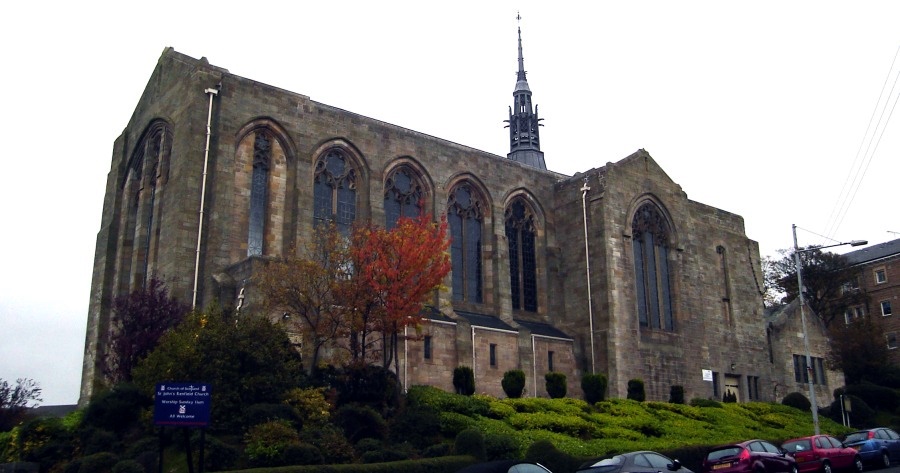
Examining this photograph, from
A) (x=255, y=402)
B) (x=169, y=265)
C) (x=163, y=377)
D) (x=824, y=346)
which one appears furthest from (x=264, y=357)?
(x=824, y=346)

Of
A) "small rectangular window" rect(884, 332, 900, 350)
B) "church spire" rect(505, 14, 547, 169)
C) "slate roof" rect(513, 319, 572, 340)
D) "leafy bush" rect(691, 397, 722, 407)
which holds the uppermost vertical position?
"church spire" rect(505, 14, 547, 169)

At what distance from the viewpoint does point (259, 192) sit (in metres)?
34.6

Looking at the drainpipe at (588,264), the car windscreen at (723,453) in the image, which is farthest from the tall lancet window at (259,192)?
the car windscreen at (723,453)

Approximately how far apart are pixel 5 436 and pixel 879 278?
69.3 meters

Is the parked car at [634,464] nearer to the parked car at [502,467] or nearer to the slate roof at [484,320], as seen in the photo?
the parked car at [502,467]

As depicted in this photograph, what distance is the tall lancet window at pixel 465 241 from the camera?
40.8 metres

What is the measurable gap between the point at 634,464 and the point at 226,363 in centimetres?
1198

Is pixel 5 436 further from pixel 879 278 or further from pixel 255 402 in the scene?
pixel 879 278

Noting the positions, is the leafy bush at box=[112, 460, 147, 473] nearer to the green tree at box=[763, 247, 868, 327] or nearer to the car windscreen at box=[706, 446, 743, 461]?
the car windscreen at box=[706, 446, 743, 461]

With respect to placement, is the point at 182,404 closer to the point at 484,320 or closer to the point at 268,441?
the point at 268,441

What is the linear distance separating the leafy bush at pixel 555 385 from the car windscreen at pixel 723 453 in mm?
12718

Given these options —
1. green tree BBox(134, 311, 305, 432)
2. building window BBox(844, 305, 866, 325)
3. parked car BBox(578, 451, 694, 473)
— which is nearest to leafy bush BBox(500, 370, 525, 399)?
green tree BBox(134, 311, 305, 432)

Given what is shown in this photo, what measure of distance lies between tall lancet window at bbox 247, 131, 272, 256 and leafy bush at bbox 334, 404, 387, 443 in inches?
402

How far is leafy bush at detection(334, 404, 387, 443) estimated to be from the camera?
25391 millimetres
